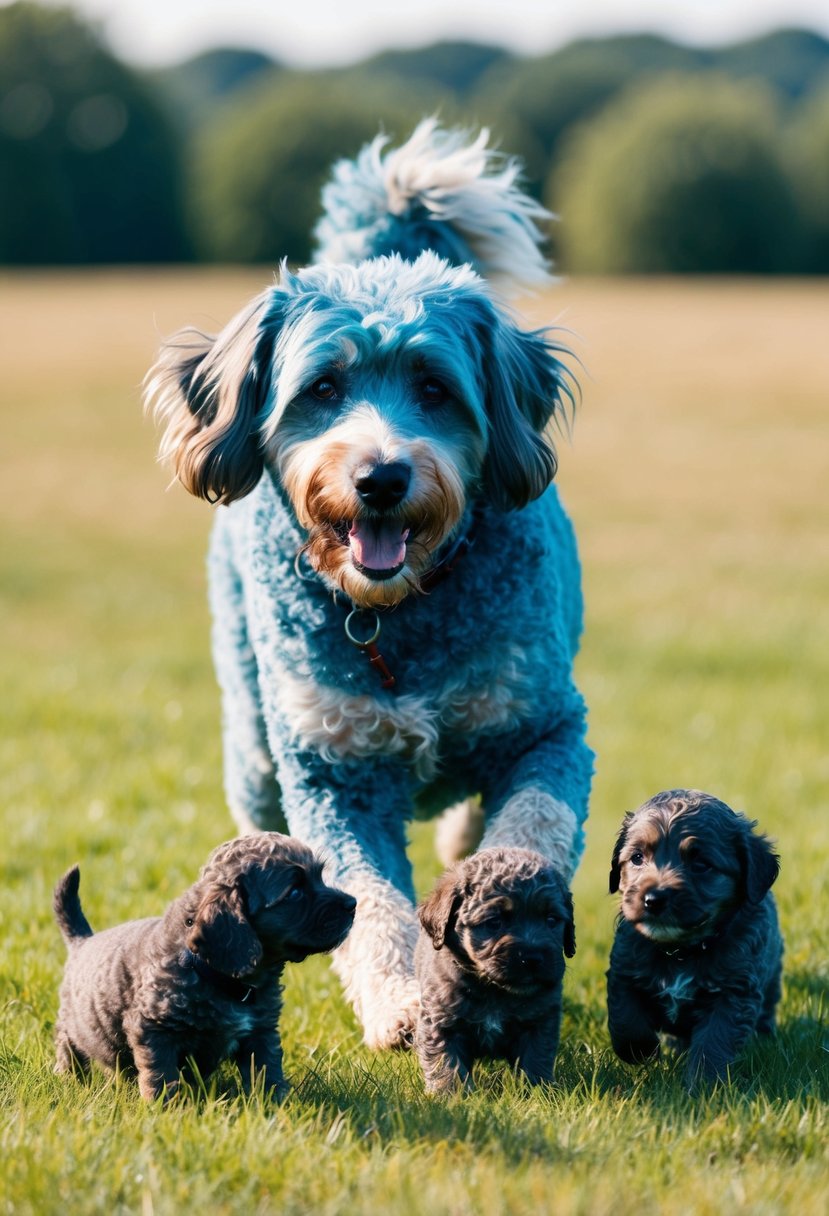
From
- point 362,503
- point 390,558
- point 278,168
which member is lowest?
point 390,558

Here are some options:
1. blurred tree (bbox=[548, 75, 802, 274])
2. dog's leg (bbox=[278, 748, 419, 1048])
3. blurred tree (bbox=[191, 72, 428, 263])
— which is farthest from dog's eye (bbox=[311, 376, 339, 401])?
blurred tree (bbox=[191, 72, 428, 263])

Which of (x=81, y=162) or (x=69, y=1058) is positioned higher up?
(x=81, y=162)

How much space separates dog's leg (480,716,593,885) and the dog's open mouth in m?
0.81

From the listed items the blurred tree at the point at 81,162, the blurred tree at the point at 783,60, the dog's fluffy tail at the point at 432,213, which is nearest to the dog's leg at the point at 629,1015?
the dog's fluffy tail at the point at 432,213

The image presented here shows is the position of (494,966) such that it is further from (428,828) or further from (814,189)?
(814,189)

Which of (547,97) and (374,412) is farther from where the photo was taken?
(547,97)

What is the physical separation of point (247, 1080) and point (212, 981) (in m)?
0.29

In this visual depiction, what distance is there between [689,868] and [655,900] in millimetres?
135

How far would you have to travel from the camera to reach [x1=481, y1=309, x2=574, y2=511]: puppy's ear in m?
4.85

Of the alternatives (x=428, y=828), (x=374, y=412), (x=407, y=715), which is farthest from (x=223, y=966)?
(x=428, y=828)

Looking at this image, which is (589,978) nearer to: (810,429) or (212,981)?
(212,981)

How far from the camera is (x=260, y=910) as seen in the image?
13.4 feet

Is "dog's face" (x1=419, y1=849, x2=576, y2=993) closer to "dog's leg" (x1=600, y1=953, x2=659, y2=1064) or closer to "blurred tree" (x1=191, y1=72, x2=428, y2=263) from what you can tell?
"dog's leg" (x1=600, y1=953, x2=659, y2=1064)

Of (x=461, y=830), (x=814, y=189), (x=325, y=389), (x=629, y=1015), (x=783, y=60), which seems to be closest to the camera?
(x=629, y=1015)
